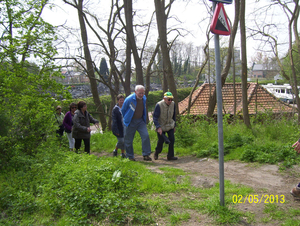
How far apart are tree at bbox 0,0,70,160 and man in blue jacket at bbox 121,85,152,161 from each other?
61.2 inches

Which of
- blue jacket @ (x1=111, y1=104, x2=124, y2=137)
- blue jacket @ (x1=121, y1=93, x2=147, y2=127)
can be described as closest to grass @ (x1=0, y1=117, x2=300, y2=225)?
blue jacket @ (x1=121, y1=93, x2=147, y2=127)

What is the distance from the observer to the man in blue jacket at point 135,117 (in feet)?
23.1

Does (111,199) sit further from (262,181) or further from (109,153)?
(109,153)

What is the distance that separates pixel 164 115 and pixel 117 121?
1.23 metres

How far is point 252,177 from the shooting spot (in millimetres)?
5215

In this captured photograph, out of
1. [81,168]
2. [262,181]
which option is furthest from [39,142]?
[262,181]

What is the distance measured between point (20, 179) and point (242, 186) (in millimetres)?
3731

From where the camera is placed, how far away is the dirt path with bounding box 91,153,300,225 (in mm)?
3875

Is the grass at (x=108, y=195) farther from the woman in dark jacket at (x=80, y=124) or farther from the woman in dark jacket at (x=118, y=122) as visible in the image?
the woman in dark jacket at (x=118, y=122)

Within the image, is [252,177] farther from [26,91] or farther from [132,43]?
[132,43]
